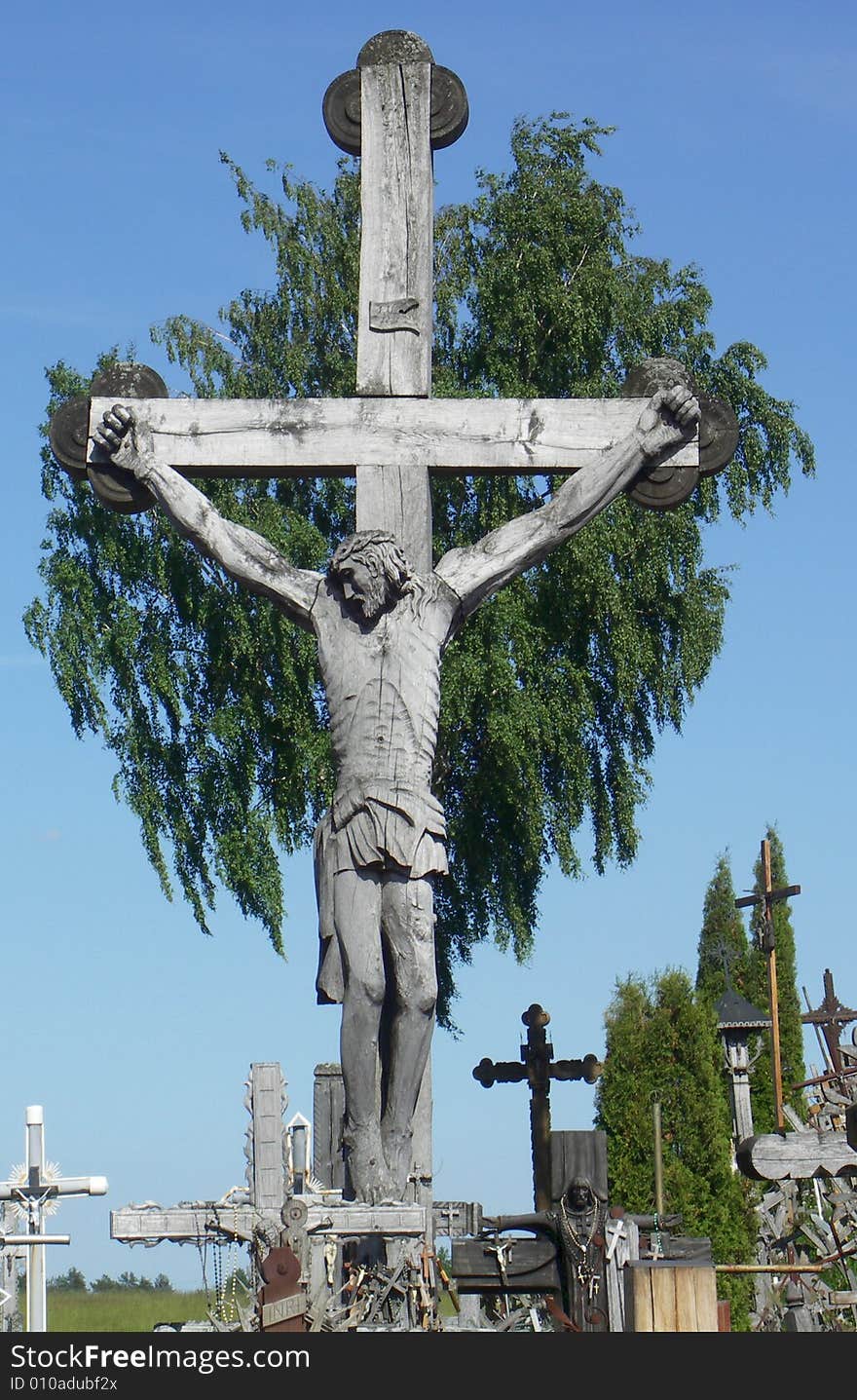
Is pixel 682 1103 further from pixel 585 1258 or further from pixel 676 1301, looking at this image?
pixel 676 1301

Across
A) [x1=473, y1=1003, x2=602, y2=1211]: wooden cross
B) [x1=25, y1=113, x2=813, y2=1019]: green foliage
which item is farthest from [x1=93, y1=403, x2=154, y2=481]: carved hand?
[x1=25, y1=113, x2=813, y2=1019]: green foliage

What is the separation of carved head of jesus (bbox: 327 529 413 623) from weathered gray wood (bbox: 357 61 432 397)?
95 cm

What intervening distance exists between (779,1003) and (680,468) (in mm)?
22355

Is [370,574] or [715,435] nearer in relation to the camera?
[370,574]

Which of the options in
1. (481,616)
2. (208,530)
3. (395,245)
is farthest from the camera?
(481,616)

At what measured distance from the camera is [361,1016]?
5.38 metres

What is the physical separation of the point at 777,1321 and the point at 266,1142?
9564mm

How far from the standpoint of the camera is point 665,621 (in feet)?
66.3

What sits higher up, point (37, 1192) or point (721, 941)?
point (721, 941)

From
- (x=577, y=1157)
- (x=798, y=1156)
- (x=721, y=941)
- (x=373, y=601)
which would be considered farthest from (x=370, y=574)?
(x=721, y=941)

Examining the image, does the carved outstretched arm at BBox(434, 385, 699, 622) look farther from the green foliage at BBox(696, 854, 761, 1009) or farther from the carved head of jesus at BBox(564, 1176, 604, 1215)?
the green foliage at BBox(696, 854, 761, 1009)
